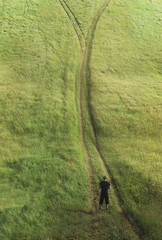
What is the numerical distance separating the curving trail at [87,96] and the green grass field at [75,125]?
0.43 feet

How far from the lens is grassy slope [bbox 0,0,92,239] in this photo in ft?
55.9

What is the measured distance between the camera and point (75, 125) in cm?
2500

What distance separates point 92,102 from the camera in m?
28.0

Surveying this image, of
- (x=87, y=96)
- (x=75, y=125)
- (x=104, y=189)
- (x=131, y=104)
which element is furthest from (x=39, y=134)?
(x=131, y=104)

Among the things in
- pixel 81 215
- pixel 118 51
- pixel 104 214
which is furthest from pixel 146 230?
pixel 118 51

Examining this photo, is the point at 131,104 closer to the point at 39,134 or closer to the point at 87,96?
the point at 87,96

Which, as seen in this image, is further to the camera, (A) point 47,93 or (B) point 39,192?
(A) point 47,93

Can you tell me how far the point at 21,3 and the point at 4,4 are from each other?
3446mm

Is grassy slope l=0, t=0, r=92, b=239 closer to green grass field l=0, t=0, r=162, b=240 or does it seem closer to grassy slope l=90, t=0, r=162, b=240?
green grass field l=0, t=0, r=162, b=240

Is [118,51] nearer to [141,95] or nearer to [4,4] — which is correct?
[141,95]

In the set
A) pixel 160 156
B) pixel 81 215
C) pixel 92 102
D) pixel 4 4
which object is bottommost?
pixel 81 215

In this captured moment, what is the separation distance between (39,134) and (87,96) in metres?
8.60

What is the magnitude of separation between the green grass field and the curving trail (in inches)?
5.1

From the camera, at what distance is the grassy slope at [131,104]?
18.5 meters
